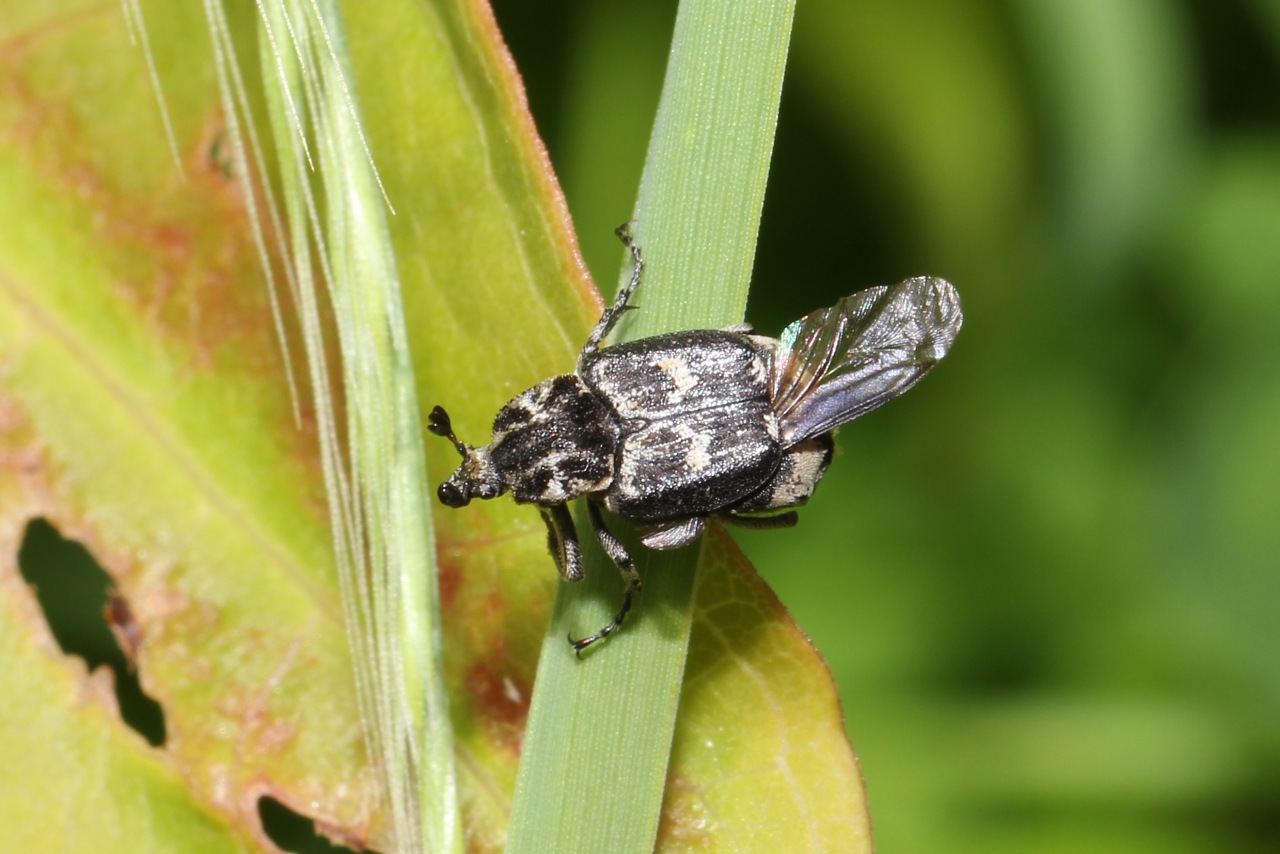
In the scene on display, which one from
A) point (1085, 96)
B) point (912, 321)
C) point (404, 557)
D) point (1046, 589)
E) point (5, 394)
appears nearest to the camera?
point (404, 557)

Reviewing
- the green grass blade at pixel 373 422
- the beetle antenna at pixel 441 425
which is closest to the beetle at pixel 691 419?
the beetle antenna at pixel 441 425

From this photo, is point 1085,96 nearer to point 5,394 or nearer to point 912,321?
point 912,321

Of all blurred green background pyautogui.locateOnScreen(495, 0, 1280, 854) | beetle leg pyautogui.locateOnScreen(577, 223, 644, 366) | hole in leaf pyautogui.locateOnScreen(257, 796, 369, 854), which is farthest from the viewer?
blurred green background pyautogui.locateOnScreen(495, 0, 1280, 854)

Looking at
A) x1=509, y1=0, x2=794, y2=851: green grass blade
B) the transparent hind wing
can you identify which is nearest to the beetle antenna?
x1=509, y1=0, x2=794, y2=851: green grass blade

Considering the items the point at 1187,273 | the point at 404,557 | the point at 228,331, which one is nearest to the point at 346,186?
the point at 228,331

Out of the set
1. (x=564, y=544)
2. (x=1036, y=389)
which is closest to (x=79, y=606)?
(x=564, y=544)

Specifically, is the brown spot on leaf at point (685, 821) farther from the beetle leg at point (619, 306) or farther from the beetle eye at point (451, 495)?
the beetle leg at point (619, 306)

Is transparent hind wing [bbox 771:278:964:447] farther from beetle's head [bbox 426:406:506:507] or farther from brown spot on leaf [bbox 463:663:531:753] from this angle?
brown spot on leaf [bbox 463:663:531:753]
